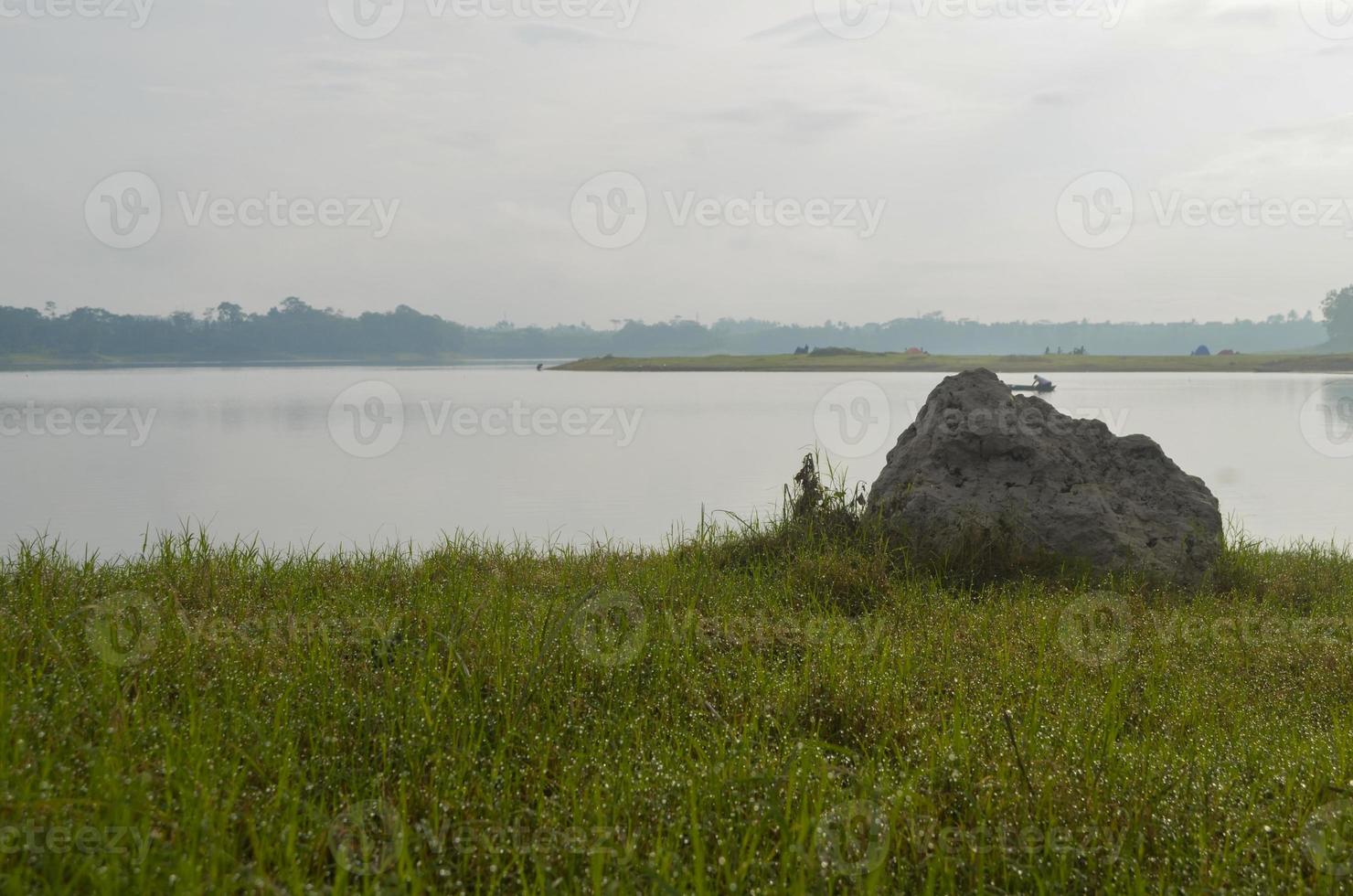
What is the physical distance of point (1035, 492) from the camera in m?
8.08

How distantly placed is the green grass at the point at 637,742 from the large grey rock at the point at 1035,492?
131cm

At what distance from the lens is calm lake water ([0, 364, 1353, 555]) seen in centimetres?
1131

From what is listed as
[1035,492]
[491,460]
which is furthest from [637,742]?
[491,460]

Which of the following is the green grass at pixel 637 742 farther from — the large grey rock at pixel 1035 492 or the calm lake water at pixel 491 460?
the calm lake water at pixel 491 460

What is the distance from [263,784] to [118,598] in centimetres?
240

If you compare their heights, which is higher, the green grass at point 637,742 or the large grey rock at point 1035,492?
the large grey rock at point 1035,492

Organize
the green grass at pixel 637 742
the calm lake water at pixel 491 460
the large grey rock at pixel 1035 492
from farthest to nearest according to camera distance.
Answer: the calm lake water at pixel 491 460
the large grey rock at pixel 1035 492
the green grass at pixel 637 742

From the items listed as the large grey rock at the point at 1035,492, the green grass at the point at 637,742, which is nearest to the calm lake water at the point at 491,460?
the large grey rock at the point at 1035,492

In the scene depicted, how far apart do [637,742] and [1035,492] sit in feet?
17.2

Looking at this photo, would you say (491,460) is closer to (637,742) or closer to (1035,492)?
→ (1035,492)

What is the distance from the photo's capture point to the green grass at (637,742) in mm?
3152

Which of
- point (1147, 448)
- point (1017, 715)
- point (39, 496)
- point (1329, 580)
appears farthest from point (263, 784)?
point (39, 496)

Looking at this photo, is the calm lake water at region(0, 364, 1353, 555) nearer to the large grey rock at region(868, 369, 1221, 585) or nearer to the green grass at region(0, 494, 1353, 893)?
the large grey rock at region(868, 369, 1221, 585)

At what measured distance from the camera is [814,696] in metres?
4.50
